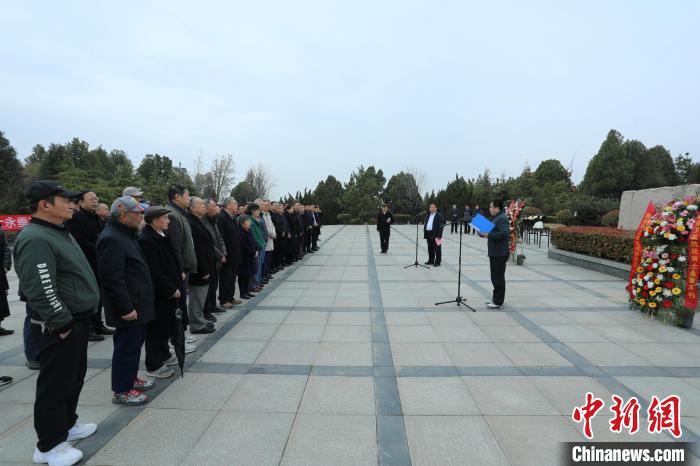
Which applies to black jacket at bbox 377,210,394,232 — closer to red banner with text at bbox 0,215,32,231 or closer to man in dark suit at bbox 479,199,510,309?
man in dark suit at bbox 479,199,510,309

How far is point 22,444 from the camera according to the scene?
2.85 metres

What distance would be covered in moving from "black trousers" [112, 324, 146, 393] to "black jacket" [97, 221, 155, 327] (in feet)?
0.37

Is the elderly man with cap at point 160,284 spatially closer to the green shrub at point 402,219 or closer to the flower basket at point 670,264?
the flower basket at point 670,264

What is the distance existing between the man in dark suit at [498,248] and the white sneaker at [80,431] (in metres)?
5.50

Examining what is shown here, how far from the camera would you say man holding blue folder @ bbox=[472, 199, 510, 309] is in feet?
21.1

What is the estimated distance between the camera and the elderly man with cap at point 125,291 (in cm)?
318

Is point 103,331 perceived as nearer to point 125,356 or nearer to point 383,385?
point 125,356

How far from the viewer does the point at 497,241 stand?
21.2 feet

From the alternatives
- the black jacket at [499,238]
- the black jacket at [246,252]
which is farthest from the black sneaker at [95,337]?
the black jacket at [499,238]

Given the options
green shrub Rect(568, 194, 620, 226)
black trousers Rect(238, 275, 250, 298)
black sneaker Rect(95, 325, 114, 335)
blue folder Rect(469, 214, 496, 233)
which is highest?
green shrub Rect(568, 194, 620, 226)

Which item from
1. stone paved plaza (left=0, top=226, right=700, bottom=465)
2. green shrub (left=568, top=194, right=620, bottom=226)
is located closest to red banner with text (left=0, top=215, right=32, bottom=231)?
stone paved plaza (left=0, top=226, right=700, bottom=465)

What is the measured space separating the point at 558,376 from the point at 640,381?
2.45ft

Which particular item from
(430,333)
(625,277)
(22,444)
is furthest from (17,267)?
(625,277)

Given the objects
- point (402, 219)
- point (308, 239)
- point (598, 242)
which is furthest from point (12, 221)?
point (402, 219)
